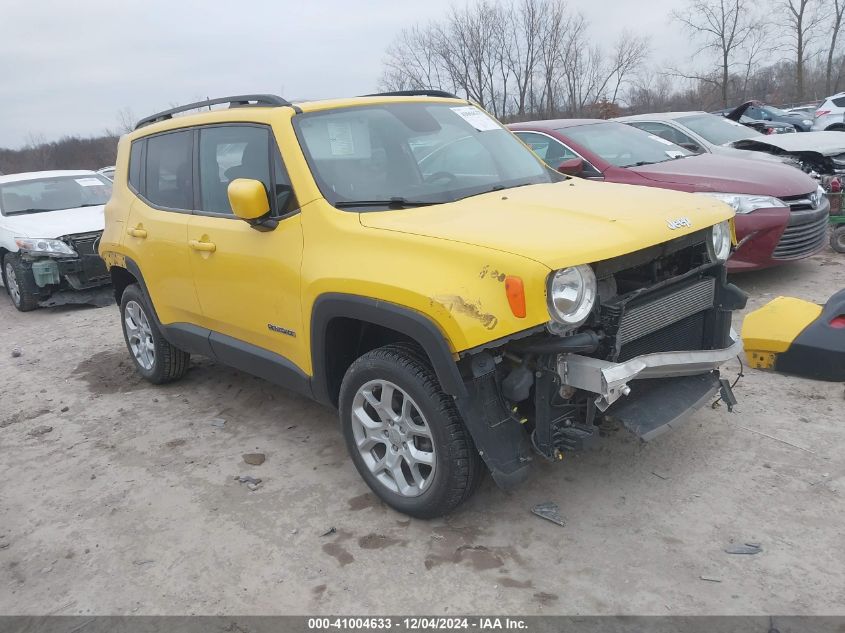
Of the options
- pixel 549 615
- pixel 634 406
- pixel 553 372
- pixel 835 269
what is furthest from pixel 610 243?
pixel 835 269

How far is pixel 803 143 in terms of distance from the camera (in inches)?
349

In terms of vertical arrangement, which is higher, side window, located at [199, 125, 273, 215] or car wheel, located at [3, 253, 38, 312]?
side window, located at [199, 125, 273, 215]

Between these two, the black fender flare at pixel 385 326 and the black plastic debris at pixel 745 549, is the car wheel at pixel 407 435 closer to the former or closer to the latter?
the black fender flare at pixel 385 326

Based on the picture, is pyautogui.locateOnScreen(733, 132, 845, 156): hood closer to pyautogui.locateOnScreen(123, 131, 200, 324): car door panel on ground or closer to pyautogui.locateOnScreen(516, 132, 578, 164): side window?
pyautogui.locateOnScreen(516, 132, 578, 164): side window

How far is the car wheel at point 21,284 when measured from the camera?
8570 millimetres

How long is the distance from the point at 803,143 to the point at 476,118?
21.4 ft

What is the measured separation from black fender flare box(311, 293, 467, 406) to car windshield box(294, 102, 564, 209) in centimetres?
53

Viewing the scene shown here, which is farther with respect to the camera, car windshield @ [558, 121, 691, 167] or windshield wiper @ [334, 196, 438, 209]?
car windshield @ [558, 121, 691, 167]

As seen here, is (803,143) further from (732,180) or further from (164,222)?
(164,222)

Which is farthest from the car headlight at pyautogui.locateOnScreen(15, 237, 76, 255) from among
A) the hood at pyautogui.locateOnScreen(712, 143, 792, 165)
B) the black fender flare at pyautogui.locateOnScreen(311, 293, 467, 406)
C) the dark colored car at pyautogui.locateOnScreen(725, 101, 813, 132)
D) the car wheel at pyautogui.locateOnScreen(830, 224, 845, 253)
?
the dark colored car at pyautogui.locateOnScreen(725, 101, 813, 132)

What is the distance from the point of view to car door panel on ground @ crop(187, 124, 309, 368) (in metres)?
3.50

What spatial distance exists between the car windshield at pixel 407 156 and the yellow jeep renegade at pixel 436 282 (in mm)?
12

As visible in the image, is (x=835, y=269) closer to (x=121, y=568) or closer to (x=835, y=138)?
(x=835, y=138)

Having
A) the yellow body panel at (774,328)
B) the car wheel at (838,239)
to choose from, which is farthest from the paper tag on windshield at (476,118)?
the car wheel at (838,239)
